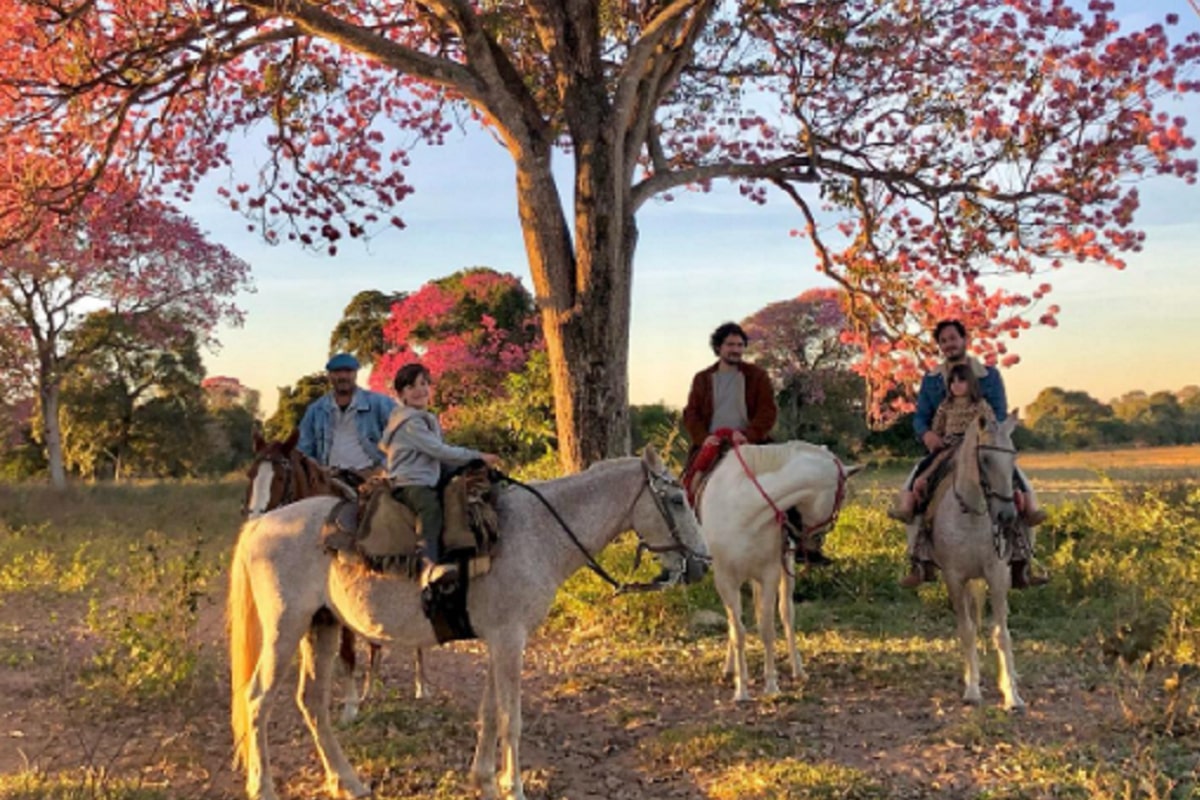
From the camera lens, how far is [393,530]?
4785 millimetres

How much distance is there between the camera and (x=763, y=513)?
6.50 meters

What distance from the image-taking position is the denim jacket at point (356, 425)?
685 centimetres

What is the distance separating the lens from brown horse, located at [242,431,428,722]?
20.5ft

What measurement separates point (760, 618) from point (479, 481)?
2.65 meters

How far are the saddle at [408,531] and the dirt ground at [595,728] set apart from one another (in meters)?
1.21

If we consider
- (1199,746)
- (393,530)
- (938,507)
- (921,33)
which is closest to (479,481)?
(393,530)

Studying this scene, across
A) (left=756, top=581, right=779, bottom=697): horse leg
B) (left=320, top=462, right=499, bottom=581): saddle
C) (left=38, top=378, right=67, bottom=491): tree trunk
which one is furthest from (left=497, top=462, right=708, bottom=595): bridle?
(left=38, top=378, right=67, bottom=491): tree trunk

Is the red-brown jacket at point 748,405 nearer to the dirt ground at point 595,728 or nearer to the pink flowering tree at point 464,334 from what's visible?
the dirt ground at point 595,728

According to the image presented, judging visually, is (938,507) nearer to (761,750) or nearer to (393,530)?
(761,750)

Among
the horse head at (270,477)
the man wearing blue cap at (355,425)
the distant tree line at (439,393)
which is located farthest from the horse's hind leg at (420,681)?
the distant tree line at (439,393)

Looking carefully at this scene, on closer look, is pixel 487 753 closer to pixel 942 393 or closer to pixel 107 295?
pixel 942 393

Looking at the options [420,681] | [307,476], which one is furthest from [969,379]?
[307,476]

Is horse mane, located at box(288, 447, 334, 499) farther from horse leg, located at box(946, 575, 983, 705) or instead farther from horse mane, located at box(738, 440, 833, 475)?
horse leg, located at box(946, 575, 983, 705)

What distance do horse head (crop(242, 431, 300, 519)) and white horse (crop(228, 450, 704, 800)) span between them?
1080 mm
